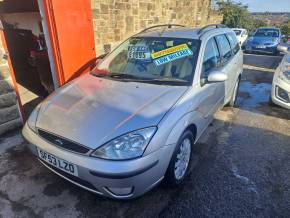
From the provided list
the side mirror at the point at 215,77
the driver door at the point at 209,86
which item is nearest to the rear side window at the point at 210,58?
the driver door at the point at 209,86

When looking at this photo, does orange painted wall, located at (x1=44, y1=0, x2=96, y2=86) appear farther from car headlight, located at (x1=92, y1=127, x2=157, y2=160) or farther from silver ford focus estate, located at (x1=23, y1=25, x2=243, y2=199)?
car headlight, located at (x1=92, y1=127, x2=157, y2=160)

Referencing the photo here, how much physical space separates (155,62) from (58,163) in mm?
1628

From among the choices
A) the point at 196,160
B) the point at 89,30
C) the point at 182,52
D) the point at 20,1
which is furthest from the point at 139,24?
the point at 196,160

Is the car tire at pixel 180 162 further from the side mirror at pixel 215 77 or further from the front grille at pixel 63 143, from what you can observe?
the front grille at pixel 63 143

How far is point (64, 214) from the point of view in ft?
7.33

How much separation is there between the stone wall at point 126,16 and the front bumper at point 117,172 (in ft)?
12.1

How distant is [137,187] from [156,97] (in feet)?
2.96

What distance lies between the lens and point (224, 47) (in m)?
3.84

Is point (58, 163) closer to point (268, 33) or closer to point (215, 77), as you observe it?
point (215, 77)

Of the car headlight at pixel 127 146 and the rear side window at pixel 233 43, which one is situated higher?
the rear side window at pixel 233 43

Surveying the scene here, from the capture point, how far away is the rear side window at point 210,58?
2.94m

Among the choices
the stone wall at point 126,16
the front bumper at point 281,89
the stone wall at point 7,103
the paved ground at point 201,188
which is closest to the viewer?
the paved ground at point 201,188

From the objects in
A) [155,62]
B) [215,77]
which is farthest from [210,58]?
[155,62]

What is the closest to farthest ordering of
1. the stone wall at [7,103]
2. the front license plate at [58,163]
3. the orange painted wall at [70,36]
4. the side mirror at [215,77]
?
the front license plate at [58,163] < the side mirror at [215,77] < the stone wall at [7,103] < the orange painted wall at [70,36]
